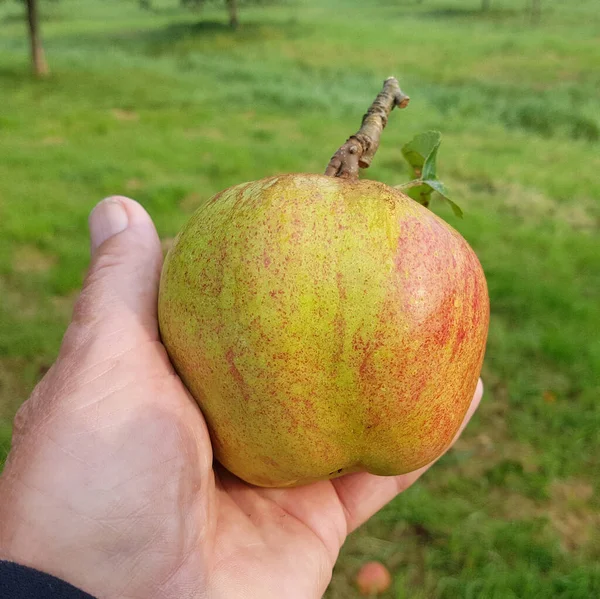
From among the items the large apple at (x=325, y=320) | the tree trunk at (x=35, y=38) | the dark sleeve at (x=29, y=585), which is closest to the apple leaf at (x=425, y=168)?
the large apple at (x=325, y=320)

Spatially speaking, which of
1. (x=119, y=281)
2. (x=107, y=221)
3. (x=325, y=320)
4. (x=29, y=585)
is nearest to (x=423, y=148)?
(x=325, y=320)

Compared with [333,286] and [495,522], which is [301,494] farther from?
[495,522]

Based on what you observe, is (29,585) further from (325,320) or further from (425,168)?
(425,168)

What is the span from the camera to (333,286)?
151 centimetres

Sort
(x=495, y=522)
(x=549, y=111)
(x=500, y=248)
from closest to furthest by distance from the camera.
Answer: (x=495, y=522), (x=500, y=248), (x=549, y=111)

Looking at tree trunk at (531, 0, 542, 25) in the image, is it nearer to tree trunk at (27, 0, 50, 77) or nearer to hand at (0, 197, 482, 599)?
tree trunk at (27, 0, 50, 77)

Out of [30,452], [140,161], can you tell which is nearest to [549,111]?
[140,161]

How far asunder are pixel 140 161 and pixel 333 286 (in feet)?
23.8

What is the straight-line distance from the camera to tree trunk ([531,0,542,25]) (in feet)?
88.7

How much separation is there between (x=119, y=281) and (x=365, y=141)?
97 centimetres

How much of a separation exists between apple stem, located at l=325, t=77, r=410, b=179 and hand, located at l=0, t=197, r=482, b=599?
0.80 m

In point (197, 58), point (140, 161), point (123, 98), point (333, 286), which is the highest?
point (333, 286)

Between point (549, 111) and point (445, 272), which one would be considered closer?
point (445, 272)

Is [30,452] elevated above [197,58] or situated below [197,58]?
above
